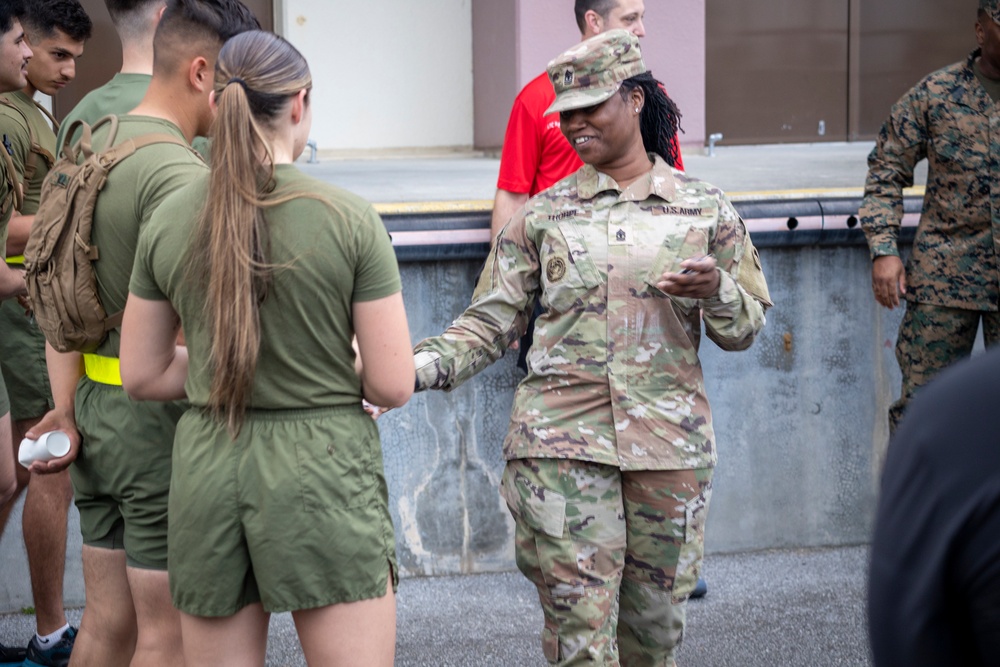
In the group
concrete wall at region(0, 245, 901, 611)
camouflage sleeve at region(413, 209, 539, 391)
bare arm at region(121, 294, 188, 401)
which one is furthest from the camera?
concrete wall at region(0, 245, 901, 611)

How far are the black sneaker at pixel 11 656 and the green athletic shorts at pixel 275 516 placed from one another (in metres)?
1.96

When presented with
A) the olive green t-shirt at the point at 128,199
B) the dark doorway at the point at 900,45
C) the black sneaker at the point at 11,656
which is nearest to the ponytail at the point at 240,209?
the olive green t-shirt at the point at 128,199

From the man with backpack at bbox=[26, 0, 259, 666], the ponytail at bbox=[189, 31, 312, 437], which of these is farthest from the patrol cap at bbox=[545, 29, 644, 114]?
the ponytail at bbox=[189, 31, 312, 437]

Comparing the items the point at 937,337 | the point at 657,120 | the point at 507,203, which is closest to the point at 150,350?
the point at 657,120

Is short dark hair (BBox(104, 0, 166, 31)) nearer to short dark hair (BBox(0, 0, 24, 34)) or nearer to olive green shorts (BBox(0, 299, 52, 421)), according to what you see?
short dark hair (BBox(0, 0, 24, 34))

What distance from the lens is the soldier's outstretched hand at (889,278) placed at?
4.46 meters

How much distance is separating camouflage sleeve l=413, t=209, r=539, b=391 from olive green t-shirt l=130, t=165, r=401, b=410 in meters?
0.67

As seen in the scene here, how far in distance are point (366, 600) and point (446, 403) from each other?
2382mm

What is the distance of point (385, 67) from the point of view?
Result: 9766 millimetres

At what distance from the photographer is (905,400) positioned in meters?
4.63

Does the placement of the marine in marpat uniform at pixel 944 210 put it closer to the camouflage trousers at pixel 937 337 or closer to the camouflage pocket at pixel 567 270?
the camouflage trousers at pixel 937 337

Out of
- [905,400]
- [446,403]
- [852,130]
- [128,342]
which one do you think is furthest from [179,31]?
[852,130]

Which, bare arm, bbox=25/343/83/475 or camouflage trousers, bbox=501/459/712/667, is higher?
bare arm, bbox=25/343/83/475

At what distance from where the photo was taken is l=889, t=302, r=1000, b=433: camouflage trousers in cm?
443
